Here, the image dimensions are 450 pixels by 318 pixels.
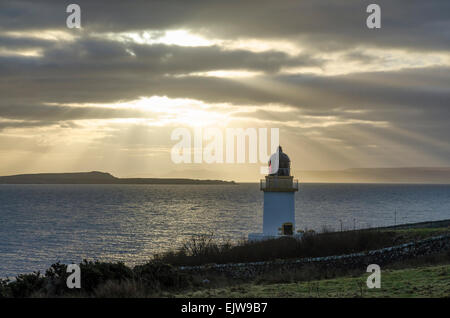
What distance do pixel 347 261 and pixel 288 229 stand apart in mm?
11320

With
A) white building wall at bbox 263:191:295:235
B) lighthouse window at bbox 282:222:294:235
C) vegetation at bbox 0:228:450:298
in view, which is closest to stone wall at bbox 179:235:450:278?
vegetation at bbox 0:228:450:298

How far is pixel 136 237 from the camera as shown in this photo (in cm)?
6538

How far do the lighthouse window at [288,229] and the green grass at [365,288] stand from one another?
18337 millimetres

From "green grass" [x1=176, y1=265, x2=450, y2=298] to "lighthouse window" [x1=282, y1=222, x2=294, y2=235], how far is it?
18337 mm

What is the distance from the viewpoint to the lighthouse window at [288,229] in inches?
1534

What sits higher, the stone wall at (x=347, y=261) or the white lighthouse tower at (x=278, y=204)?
the white lighthouse tower at (x=278, y=204)

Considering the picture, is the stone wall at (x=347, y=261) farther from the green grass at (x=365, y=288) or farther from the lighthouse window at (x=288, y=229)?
the lighthouse window at (x=288, y=229)

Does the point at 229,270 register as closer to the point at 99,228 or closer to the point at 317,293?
the point at 317,293

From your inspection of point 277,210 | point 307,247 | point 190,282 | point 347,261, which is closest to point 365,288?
point 190,282

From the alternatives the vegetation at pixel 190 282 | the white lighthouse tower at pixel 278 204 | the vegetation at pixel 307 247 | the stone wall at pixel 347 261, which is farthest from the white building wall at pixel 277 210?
the vegetation at pixel 190 282

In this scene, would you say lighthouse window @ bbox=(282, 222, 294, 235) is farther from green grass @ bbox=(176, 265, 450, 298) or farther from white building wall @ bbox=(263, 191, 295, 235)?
green grass @ bbox=(176, 265, 450, 298)
